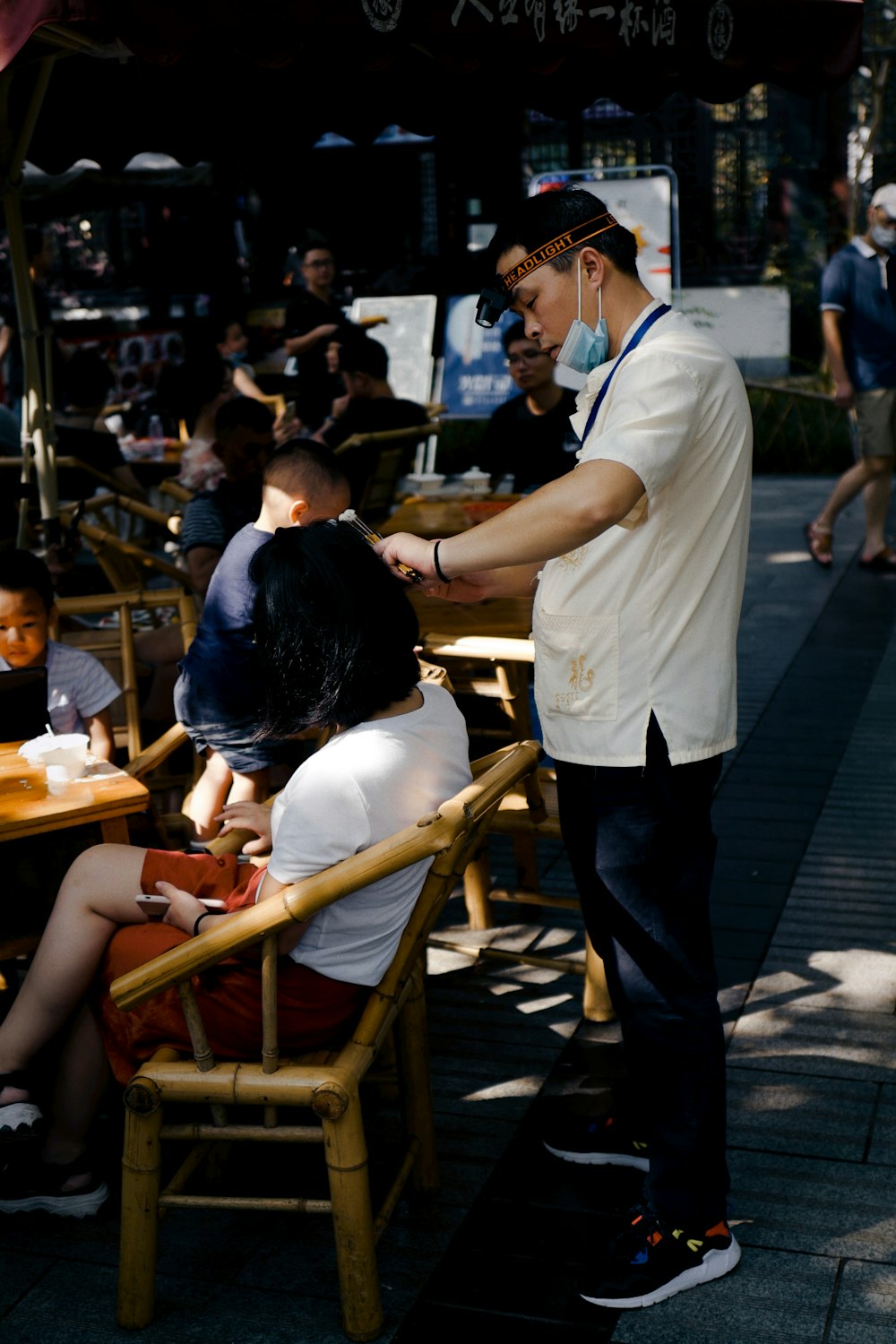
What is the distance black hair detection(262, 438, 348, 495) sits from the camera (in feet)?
12.0

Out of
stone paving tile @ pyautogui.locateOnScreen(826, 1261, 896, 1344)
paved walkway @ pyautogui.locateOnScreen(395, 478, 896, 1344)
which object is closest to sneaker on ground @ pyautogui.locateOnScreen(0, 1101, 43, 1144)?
paved walkway @ pyautogui.locateOnScreen(395, 478, 896, 1344)

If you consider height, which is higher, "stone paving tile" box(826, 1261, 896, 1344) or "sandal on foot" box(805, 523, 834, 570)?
"sandal on foot" box(805, 523, 834, 570)

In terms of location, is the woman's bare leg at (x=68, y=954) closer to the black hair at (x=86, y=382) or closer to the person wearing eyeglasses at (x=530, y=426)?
the person wearing eyeglasses at (x=530, y=426)

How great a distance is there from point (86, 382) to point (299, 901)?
6393 mm

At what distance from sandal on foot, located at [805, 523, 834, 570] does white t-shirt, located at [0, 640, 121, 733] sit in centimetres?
549

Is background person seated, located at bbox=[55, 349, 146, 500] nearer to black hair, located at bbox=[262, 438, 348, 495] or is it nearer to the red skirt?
black hair, located at bbox=[262, 438, 348, 495]

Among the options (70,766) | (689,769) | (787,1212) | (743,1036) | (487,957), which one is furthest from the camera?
(487,957)

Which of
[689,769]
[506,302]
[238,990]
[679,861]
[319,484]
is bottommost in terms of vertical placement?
[238,990]

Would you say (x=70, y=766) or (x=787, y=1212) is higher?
(x=70, y=766)

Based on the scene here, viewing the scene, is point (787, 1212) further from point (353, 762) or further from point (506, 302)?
point (506, 302)

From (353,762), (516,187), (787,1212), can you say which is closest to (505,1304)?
(787,1212)

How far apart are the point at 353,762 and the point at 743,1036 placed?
1.44 meters

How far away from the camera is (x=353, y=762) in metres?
2.38

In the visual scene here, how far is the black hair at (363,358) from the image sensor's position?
287 inches
